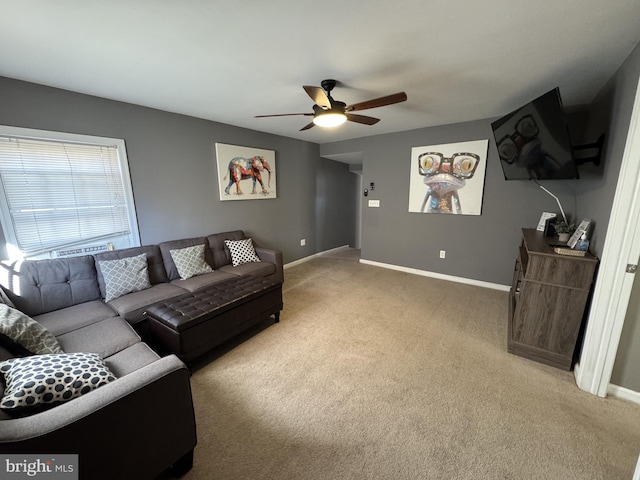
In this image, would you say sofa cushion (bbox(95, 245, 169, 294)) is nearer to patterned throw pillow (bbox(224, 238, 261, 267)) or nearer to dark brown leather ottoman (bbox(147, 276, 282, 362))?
dark brown leather ottoman (bbox(147, 276, 282, 362))

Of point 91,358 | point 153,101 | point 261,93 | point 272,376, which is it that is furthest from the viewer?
point 153,101

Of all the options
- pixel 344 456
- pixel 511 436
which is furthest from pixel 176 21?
pixel 511 436

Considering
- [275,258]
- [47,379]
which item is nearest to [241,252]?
[275,258]

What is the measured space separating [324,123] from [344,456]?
2.43 metres

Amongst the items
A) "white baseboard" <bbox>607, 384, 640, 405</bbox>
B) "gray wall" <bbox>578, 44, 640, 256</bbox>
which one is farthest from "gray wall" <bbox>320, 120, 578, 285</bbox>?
"white baseboard" <bbox>607, 384, 640, 405</bbox>

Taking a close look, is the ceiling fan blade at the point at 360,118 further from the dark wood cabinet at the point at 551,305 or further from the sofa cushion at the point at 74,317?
the sofa cushion at the point at 74,317

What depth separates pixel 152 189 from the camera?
2924 millimetres

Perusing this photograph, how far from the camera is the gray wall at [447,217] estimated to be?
3.27 meters

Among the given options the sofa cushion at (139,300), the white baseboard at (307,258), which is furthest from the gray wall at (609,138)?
the white baseboard at (307,258)

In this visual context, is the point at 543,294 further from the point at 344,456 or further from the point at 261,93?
the point at 261,93

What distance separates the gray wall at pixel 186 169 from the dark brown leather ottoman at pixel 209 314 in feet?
4.28

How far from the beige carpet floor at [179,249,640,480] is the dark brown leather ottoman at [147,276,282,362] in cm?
22

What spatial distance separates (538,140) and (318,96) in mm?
2088

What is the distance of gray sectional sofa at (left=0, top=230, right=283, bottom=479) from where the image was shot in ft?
2.92
